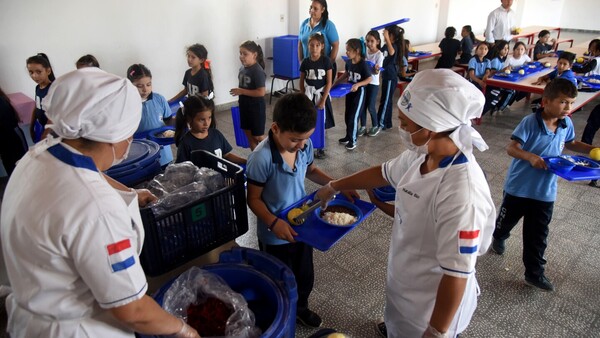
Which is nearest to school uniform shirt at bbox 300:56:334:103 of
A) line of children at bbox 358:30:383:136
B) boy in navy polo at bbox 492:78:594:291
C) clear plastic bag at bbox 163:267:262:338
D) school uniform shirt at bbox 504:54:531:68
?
line of children at bbox 358:30:383:136

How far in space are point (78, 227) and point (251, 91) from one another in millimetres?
3087

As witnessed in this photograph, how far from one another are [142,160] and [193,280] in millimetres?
729

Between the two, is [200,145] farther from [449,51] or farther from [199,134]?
[449,51]

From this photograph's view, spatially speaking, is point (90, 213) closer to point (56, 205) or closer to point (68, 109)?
point (56, 205)

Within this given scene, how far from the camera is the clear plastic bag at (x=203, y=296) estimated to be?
1.11 m

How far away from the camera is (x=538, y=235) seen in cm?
238

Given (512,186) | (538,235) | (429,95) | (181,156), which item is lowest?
(538,235)

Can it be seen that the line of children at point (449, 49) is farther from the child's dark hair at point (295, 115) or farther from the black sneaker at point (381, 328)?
the child's dark hair at point (295, 115)

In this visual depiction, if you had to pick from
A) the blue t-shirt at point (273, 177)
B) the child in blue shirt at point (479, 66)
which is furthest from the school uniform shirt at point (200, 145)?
the child in blue shirt at point (479, 66)

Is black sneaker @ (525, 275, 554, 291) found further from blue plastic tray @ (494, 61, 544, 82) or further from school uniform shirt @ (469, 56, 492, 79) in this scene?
school uniform shirt @ (469, 56, 492, 79)

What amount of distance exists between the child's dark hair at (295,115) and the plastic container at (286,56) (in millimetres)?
4700

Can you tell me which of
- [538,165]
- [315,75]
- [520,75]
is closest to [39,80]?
[315,75]

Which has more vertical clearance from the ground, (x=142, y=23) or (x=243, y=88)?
(x=142, y=23)

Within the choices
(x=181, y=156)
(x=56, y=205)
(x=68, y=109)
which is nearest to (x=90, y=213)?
(x=56, y=205)
